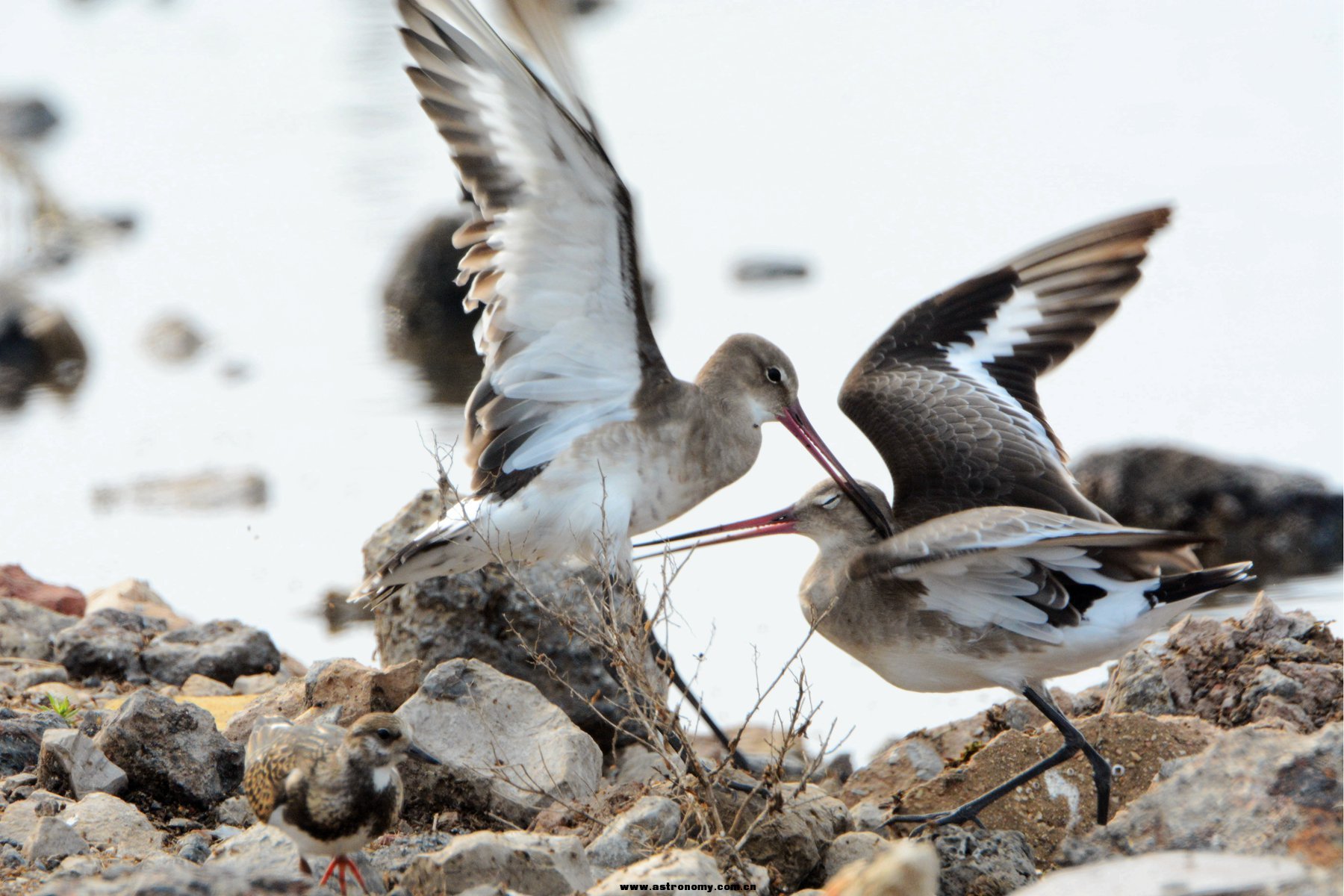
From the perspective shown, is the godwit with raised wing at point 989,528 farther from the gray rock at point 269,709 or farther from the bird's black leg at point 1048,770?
the gray rock at point 269,709

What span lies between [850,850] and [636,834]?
70cm

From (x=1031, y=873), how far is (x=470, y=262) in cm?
315

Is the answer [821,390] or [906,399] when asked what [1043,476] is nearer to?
[906,399]

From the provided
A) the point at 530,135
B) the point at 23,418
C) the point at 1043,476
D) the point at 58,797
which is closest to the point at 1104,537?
the point at 1043,476

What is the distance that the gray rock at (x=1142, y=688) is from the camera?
635cm

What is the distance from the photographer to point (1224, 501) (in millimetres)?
9945

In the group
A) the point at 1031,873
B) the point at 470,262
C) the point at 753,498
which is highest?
the point at 470,262

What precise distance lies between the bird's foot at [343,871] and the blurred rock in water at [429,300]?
992 centimetres

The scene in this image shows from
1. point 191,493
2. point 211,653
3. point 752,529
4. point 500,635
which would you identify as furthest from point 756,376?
point 191,493

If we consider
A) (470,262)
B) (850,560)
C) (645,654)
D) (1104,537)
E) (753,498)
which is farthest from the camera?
(753,498)

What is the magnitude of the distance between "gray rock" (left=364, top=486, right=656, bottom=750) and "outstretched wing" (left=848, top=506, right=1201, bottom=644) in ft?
4.68

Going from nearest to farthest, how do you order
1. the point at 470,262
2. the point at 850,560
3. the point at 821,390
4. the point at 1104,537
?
the point at 1104,537
the point at 850,560
the point at 470,262
the point at 821,390

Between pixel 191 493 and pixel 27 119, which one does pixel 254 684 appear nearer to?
pixel 191 493

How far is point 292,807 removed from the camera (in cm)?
447
